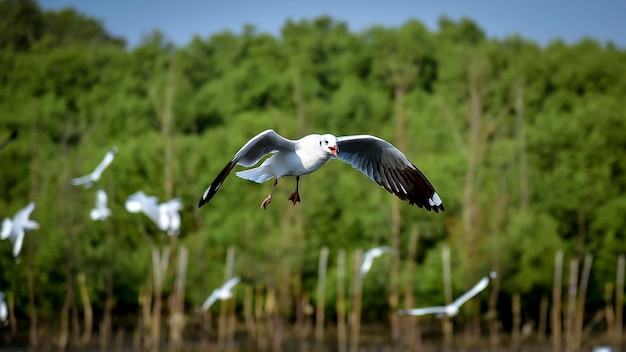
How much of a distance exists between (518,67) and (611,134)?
→ 8.34 meters

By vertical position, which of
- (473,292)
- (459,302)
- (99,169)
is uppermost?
(99,169)

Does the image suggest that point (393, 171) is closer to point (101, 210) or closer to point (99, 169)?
point (99, 169)

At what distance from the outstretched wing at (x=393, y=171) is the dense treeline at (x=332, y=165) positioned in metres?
15.1

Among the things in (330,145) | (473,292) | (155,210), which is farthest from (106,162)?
(330,145)

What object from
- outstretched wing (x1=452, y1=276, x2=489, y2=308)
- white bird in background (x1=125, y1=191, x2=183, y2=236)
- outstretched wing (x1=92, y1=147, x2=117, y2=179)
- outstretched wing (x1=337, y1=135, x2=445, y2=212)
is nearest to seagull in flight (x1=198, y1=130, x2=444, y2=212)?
outstretched wing (x1=337, y1=135, x2=445, y2=212)

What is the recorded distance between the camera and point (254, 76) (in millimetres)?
53531

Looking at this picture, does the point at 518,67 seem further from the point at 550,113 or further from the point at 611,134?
the point at 611,134

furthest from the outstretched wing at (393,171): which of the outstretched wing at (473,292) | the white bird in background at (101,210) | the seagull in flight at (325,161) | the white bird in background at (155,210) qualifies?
the white bird in background at (101,210)

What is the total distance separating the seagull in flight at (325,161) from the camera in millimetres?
8500

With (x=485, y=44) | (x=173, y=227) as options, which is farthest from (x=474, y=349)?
(x=485, y=44)

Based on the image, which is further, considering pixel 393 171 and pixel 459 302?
pixel 459 302

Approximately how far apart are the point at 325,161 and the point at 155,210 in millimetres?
8546

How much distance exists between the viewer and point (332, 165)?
3988 cm

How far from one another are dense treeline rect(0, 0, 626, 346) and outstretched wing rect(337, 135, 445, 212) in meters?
15.1
